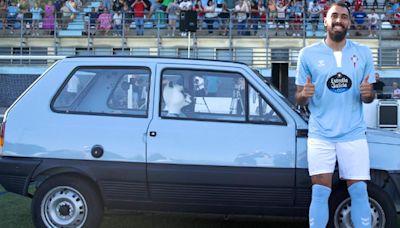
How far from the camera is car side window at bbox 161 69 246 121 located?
4.76 metres

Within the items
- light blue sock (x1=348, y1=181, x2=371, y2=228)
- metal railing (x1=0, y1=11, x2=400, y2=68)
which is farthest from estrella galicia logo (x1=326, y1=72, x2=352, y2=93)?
metal railing (x1=0, y1=11, x2=400, y2=68)

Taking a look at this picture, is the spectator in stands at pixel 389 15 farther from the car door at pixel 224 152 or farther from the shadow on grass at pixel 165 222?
the car door at pixel 224 152

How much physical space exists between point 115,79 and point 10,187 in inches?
52.5

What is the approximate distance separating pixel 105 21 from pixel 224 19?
5.30 m

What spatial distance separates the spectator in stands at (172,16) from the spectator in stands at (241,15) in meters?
2.64

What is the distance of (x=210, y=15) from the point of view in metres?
24.2

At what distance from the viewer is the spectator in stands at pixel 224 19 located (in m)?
24.2

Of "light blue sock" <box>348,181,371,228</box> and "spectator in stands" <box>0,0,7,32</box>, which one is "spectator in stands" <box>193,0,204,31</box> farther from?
"light blue sock" <box>348,181,371,228</box>

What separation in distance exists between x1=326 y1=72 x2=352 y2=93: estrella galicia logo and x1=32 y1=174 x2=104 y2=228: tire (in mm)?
2213

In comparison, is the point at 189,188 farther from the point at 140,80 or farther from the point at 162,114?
the point at 140,80

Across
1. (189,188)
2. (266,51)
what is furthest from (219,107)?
(266,51)

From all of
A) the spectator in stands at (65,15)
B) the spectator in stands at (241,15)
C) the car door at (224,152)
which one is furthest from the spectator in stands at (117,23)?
the car door at (224,152)

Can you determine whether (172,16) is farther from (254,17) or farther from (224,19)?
(254,17)

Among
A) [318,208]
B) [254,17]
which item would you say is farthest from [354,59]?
[254,17]
